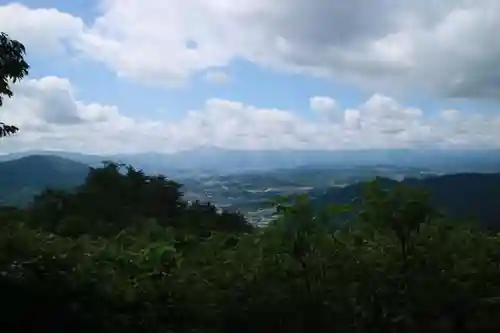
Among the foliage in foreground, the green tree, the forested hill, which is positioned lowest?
the foliage in foreground

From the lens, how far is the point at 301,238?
6.49 metres

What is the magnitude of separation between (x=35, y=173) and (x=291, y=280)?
37.6 meters

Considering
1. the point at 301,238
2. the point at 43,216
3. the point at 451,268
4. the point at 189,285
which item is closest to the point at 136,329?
the point at 189,285

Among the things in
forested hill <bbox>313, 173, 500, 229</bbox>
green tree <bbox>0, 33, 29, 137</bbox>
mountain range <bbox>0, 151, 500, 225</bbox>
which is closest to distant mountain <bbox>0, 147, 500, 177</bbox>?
mountain range <bbox>0, 151, 500, 225</bbox>

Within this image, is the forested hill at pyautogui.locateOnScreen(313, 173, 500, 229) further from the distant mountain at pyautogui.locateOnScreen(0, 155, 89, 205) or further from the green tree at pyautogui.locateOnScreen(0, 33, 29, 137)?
the distant mountain at pyautogui.locateOnScreen(0, 155, 89, 205)

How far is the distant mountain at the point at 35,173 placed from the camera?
31288 millimetres

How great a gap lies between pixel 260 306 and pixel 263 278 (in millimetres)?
303

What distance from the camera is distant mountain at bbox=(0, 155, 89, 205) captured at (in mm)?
31288

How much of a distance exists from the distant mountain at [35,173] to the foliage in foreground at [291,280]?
76.6 feet

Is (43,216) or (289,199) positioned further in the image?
(43,216)

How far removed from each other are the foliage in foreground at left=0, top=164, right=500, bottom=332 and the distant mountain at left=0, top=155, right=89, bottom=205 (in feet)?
76.6

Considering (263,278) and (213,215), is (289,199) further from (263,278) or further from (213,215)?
(213,215)

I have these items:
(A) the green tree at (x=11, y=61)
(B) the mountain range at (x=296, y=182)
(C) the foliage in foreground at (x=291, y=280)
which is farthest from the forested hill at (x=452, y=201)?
(A) the green tree at (x=11, y=61)

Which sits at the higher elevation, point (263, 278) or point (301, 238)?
point (301, 238)
